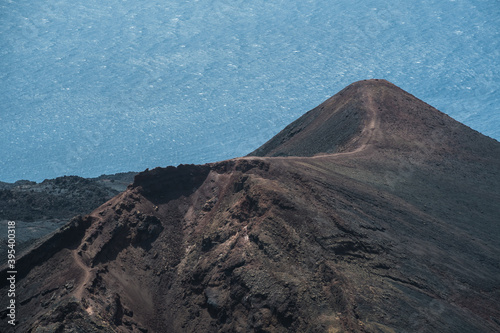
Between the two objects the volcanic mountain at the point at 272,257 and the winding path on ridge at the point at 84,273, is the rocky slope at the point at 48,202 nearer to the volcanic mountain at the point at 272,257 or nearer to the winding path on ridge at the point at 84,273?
the winding path on ridge at the point at 84,273

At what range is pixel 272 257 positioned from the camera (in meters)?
26.3

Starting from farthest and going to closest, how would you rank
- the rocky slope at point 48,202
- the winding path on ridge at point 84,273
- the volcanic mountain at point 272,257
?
the rocky slope at point 48,202 < the winding path on ridge at point 84,273 < the volcanic mountain at point 272,257

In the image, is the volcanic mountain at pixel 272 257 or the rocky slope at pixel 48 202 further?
the rocky slope at pixel 48 202

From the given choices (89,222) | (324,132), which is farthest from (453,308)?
(324,132)

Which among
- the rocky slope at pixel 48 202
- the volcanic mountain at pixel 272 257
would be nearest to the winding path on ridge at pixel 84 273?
the volcanic mountain at pixel 272 257

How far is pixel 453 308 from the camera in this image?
2641 centimetres

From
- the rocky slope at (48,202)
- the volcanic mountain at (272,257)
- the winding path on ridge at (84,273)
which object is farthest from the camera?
the rocky slope at (48,202)

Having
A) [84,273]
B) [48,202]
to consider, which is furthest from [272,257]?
[48,202]

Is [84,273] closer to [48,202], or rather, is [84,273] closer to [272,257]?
[272,257]

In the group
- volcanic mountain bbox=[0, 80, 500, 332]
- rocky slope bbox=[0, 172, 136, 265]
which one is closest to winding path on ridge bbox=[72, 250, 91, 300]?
volcanic mountain bbox=[0, 80, 500, 332]

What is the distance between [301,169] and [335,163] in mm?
4558

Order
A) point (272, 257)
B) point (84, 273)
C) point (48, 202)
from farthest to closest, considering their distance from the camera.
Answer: point (48, 202), point (84, 273), point (272, 257)

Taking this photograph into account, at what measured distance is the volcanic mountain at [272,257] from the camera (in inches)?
967

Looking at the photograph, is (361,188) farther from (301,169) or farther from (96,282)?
(96,282)
